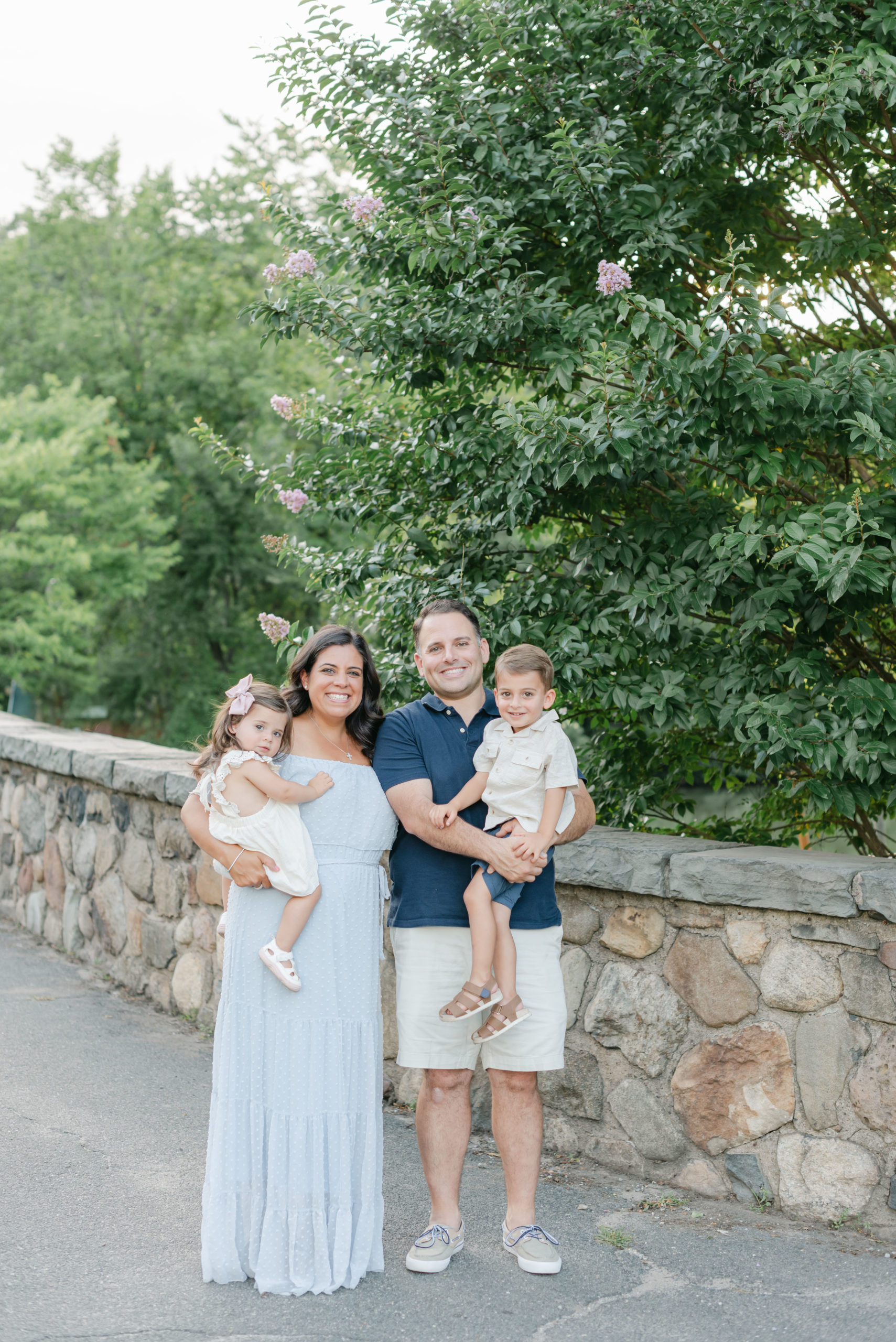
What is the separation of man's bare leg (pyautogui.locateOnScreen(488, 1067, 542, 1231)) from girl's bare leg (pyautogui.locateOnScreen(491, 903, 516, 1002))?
24cm

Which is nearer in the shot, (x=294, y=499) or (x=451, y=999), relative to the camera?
(x=451, y=999)

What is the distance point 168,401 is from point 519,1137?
20217 millimetres

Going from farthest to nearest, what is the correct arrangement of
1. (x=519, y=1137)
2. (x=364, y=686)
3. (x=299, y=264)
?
(x=299, y=264) → (x=364, y=686) → (x=519, y=1137)

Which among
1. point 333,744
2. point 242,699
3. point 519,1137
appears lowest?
point 519,1137

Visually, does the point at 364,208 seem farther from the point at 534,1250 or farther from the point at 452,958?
the point at 534,1250

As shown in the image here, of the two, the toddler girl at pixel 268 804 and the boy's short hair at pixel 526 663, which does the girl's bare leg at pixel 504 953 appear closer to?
the toddler girl at pixel 268 804

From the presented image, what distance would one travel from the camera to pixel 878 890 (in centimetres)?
319

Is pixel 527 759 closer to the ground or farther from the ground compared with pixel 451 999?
farther from the ground

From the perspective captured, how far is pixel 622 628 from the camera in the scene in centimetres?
412

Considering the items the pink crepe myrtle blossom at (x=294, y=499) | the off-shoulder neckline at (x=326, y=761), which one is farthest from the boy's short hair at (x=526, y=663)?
the pink crepe myrtle blossom at (x=294, y=499)

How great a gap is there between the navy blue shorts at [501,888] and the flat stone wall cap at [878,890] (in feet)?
3.01

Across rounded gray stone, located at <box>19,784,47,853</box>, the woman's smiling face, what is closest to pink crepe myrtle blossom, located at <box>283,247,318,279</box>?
the woman's smiling face

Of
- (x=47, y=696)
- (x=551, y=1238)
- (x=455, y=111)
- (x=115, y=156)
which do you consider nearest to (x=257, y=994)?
(x=551, y=1238)

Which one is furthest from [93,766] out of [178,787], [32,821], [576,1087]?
[576,1087]
